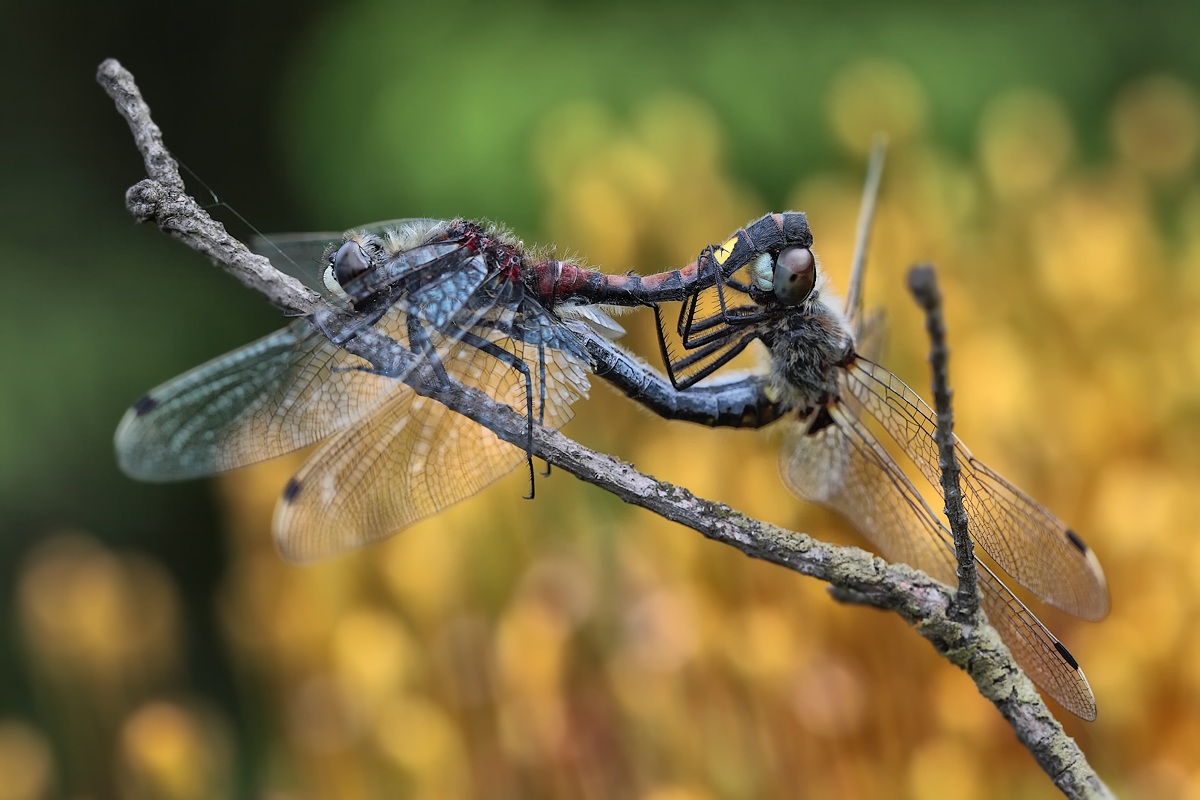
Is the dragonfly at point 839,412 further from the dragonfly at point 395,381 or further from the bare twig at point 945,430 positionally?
the bare twig at point 945,430

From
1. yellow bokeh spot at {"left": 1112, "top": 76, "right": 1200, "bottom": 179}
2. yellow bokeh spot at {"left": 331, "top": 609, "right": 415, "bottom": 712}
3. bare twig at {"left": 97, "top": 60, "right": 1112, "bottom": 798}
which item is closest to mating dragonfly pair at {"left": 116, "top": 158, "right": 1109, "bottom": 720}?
bare twig at {"left": 97, "top": 60, "right": 1112, "bottom": 798}

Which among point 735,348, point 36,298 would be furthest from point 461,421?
point 36,298

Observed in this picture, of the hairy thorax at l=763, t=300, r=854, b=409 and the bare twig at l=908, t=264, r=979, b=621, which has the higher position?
the hairy thorax at l=763, t=300, r=854, b=409

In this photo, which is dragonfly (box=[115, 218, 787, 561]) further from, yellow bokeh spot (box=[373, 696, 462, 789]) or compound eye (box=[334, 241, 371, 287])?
yellow bokeh spot (box=[373, 696, 462, 789])

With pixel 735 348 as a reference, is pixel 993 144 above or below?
above

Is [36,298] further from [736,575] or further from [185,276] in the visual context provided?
[736,575]

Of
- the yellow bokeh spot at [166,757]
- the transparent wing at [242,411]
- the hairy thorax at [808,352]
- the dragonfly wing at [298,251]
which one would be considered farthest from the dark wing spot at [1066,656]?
the yellow bokeh spot at [166,757]
